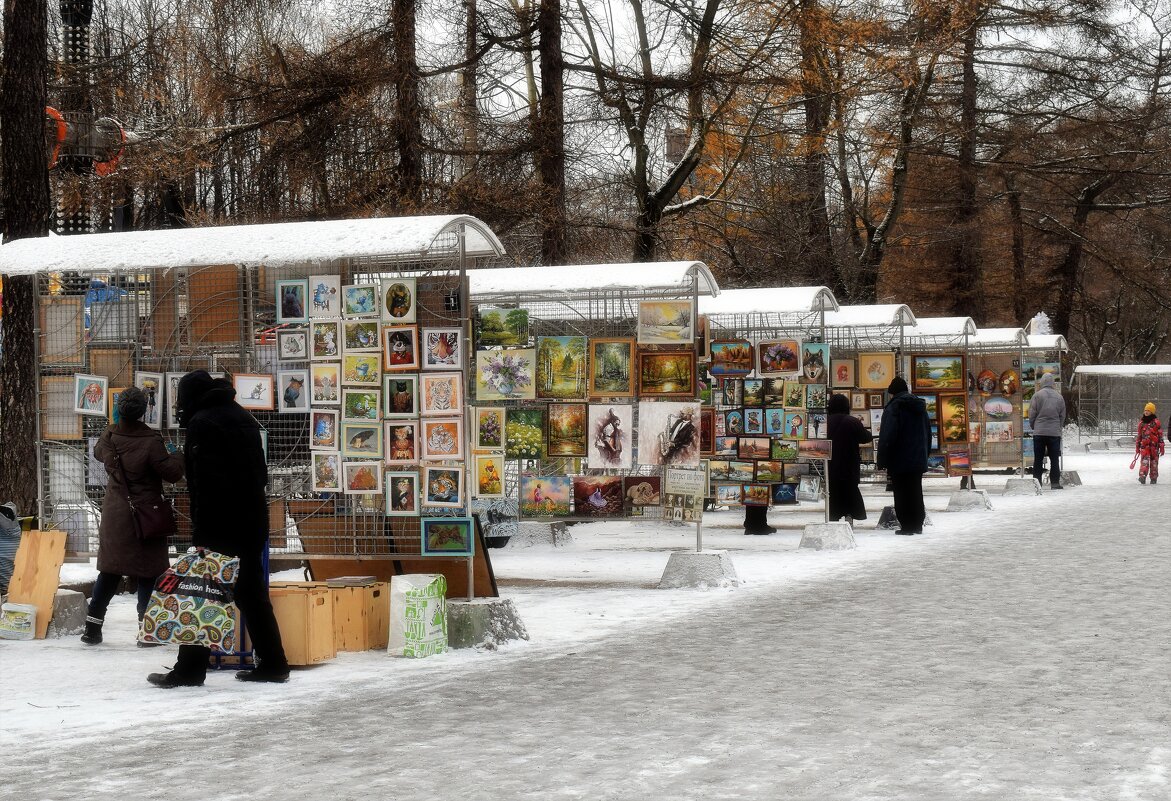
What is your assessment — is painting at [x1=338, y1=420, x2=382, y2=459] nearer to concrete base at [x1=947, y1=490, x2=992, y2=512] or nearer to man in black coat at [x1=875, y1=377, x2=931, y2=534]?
man in black coat at [x1=875, y1=377, x2=931, y2=534]

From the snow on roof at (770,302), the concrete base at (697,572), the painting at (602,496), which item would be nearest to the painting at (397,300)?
the painting at (602,496)

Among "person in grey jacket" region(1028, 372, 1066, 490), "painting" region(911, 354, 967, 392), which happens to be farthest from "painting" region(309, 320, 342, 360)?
"person in grey jacket" region(1028, 372, 1066, 490)

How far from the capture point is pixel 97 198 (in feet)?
64.9

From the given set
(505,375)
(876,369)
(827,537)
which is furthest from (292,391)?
(876,369)

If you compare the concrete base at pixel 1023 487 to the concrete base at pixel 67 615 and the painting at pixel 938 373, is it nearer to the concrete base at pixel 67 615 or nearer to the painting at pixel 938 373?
the painting at pixel 938 373

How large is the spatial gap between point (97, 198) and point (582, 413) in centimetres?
901

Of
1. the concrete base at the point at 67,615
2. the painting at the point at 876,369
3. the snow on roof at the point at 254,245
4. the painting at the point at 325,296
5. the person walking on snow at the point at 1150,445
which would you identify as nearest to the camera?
the snow on roof at the point at 254,245

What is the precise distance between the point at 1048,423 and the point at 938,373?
496 cm

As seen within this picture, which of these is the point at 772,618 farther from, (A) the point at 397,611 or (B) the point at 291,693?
(B) the point at 291,693

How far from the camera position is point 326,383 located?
1069 cm

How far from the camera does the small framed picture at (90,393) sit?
453 inches

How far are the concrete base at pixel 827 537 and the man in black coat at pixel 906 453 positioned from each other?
6.93 feet

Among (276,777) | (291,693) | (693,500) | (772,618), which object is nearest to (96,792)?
(276,777)

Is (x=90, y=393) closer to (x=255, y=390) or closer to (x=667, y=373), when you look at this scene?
(x=255, y=390)
